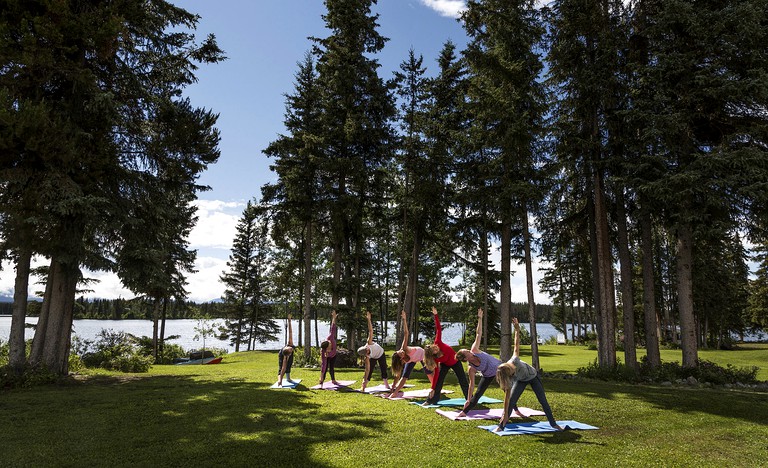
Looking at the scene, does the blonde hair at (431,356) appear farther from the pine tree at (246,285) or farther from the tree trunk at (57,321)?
the pine tree at (246,285)

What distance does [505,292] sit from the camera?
744 inches

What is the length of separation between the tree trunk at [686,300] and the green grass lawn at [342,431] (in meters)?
3.40

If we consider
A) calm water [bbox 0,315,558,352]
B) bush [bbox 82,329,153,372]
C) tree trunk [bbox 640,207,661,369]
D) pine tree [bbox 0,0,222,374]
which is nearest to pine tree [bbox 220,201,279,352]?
calm water [bbox 0,315,558,352]

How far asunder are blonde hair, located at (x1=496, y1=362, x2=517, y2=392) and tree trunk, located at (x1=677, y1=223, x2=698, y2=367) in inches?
483

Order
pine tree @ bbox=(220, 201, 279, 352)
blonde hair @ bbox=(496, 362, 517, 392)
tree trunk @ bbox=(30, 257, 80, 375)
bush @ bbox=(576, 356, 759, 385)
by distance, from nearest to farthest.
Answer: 1. blonde hair @ bbox=(496, 362, 517, 392)
2. tree trunk @ bbox=(30, 257, 80, 375)
3. bush @ bbox=(576, 356, 759, 385)
4. pine tree @ bbox=(220, 201, 279, 352)

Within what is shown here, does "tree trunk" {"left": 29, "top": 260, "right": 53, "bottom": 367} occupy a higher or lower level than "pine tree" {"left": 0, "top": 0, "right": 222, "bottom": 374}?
lower

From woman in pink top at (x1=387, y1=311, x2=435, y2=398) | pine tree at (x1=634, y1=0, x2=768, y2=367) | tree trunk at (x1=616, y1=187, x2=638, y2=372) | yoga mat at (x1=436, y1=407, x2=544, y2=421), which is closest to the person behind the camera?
yoga mat at (x1=436, y1=407, x2=544, y2=421)

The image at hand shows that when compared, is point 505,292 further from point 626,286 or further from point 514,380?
point 514,380

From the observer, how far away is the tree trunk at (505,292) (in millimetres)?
18375

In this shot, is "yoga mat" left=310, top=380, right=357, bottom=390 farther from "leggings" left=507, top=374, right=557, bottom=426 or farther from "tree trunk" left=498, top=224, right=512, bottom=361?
"leggings" left=507, top=374, right=557, bottom=426

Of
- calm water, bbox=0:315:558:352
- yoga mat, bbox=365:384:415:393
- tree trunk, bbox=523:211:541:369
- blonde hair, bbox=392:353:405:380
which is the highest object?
tree trunk, bbox=523:211:541:369

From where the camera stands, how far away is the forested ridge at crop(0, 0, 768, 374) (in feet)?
45.4

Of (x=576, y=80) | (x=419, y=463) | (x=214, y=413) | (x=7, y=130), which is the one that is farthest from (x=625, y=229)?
(x=7, y=130)

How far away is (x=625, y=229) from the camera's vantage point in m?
18.5
